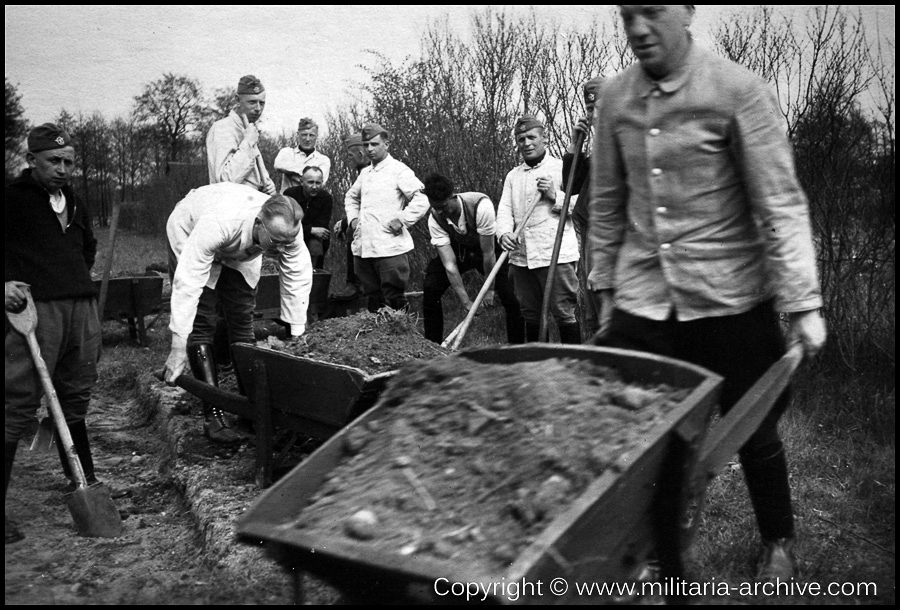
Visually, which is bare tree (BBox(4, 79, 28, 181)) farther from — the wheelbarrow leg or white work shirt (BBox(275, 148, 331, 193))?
white work shirt (BBox(275, 148, 331, 193))

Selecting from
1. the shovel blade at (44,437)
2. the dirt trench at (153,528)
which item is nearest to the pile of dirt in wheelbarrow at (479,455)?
the dirt trench at (153,528)

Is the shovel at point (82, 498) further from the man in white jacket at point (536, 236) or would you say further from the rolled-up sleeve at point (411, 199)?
the rolled-up sleeve at point (411, 199)

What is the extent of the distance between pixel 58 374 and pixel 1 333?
416mm

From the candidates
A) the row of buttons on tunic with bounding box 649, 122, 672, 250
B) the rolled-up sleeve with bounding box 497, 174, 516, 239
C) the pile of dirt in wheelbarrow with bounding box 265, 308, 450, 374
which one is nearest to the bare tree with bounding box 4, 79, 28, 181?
the pile of dirt in wheelbarrow with bounding box 265, 308, 450, 374

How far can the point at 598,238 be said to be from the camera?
2.90 m

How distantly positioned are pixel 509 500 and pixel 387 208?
205 inches

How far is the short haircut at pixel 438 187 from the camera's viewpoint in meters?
6.45

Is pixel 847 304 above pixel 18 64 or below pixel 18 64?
below

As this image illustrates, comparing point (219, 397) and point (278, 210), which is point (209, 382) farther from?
point (278, 210)

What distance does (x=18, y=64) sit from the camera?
5.25 m

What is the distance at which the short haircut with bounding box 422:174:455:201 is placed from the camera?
21.2ft

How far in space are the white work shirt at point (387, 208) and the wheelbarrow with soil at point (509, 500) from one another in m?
4.63

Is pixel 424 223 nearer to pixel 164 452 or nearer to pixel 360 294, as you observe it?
pixel 360 294

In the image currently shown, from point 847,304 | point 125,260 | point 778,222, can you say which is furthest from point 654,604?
point 125,260
